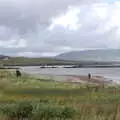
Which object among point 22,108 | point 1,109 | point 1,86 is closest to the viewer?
point 22,108

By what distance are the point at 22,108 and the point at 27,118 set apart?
116 centimetres

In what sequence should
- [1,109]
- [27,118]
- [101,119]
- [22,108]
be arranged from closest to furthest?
[101,119], [27,118], [22,108], [1,109]

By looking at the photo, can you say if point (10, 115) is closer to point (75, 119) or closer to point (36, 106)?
point (36, 106)

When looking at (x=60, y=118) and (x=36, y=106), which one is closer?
(x=60, y=118)

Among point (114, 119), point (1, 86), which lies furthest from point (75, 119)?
point (1, 86)

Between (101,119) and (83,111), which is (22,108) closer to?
(83,111)

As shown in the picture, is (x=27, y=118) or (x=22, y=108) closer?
(x=27, y=118)

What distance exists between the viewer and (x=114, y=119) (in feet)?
39.6

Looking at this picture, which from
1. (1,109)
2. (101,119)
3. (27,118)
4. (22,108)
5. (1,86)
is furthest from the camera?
(1,86)

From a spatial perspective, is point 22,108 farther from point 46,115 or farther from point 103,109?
point 103,109

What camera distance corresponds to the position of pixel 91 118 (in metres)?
11.9

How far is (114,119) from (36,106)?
316 centimetres

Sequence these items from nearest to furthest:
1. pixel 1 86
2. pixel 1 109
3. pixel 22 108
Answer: pixel 22 108 → pixel 1 109 → pixel 1 86

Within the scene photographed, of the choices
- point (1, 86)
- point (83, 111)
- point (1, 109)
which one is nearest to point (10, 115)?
point (1, 109)
